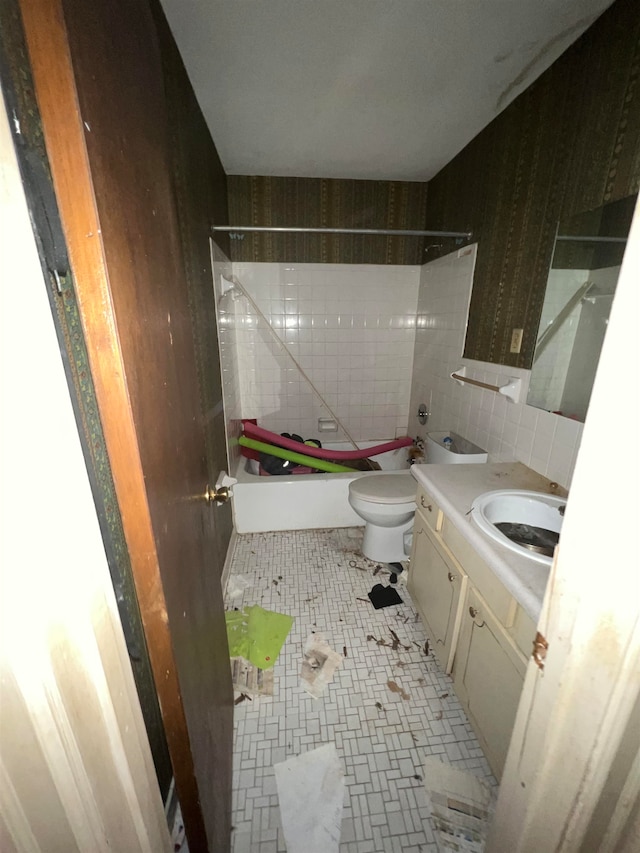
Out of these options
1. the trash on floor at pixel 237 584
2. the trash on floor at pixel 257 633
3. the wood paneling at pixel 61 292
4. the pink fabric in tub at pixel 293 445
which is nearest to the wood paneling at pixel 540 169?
the pink fabric in tub at pixel 293 445

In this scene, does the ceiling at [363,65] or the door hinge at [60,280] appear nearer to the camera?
the door hinge at [60,280]

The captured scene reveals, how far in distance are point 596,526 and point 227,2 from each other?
5.96ft

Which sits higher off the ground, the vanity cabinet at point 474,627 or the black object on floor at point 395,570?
the vanity cabinet at point 474,627

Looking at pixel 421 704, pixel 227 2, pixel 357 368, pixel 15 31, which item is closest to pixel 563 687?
pixel 15 31

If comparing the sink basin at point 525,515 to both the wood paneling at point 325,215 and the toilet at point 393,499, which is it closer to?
the toilet at point 393,499

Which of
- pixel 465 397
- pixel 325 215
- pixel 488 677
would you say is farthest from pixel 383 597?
pixel 325 215

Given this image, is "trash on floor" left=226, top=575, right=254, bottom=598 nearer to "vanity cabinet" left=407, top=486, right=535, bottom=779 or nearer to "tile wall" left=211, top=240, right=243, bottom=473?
"tile wall" left=211, top=240, right=243, bottom=473

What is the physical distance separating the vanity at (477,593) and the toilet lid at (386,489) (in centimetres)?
26

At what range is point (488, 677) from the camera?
104cm

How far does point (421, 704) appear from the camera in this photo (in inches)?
51.3

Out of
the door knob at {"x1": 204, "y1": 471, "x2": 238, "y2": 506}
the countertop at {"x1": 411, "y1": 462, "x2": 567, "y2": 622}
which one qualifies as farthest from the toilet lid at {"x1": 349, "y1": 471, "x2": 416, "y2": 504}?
the door knob at {"x1": 204, "y1": 471, "x2": 238, "y2": 506}

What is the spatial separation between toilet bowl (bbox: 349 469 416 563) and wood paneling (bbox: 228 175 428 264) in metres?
1.77

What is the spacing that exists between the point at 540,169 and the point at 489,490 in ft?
4.51

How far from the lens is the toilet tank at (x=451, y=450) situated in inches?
70.0
